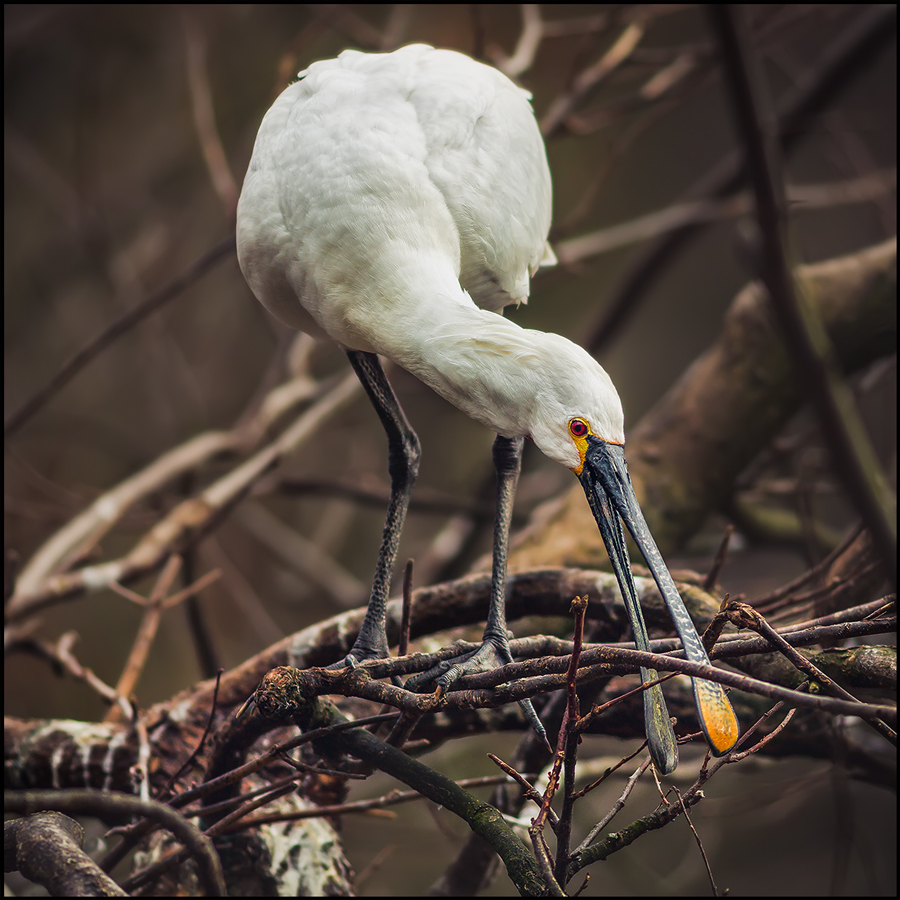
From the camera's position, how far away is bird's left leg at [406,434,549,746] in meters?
1.80

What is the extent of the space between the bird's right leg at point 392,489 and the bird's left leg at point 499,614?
0.24 meters

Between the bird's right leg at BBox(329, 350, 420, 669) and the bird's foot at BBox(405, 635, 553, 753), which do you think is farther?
the bird's right leg at BBox(329, 350, 420, 669)

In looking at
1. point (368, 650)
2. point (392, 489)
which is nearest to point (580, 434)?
point (368, 650)

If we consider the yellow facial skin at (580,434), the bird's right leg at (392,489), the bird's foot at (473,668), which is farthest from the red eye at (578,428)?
the bird's right leg at (392,489)

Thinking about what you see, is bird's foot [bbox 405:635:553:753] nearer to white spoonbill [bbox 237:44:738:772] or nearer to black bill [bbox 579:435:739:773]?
white spoonbill [bbox 237:44:738:772]

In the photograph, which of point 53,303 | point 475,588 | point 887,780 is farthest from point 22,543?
point 887,780

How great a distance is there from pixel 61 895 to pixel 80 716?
213 inches

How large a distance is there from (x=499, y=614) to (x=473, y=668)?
236 mm

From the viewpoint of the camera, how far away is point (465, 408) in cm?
183

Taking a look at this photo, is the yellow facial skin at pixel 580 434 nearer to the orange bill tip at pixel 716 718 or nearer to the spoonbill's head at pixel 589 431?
the spoonbill's head at pixel 589 431

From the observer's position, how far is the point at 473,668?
1.85 meters

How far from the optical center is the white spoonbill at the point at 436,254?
67.2 inches

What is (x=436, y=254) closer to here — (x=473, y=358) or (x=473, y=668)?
(x=473, y=358)

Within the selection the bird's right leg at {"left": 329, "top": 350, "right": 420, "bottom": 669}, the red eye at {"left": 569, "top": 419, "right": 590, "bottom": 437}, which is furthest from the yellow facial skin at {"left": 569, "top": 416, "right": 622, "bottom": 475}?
the bird's right leg at {"left": 329, "top": 350, "right": 420, "bottom": 669}
